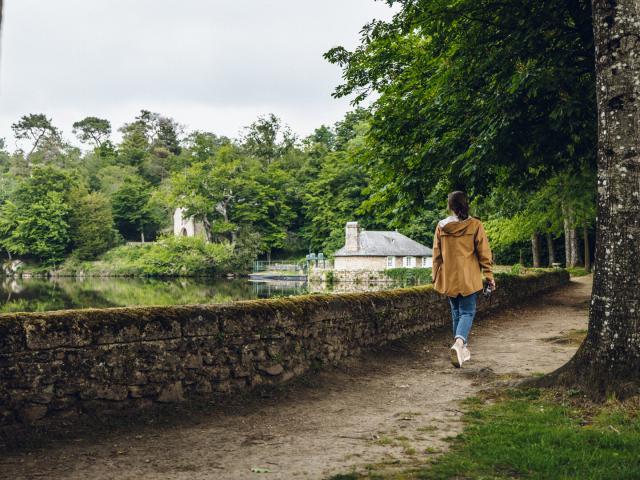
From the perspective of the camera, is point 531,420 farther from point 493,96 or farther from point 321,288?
point 321,288

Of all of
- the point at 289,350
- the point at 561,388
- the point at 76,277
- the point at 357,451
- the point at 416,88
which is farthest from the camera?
the point at 76,277

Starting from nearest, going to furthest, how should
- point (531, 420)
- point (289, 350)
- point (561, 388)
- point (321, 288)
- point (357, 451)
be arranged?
1. point (357, 451)
2. point (531, 420)
3. point (561, 388)
4. point (289, 350)
5. point (321, 288)

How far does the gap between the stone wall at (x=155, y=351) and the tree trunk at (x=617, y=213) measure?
2701mm

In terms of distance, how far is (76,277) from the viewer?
2227 inches

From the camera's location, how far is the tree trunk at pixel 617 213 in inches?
186

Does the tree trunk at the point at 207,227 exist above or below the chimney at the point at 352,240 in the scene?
above

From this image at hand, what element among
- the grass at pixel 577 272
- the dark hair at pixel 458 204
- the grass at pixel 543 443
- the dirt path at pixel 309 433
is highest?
the dark hair at pixel 458 204

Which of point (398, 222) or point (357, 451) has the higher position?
point (398, 222)

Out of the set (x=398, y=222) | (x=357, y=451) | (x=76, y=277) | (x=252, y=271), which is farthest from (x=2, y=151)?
(x=357, y=451)

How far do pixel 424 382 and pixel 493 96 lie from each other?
4.35 meters

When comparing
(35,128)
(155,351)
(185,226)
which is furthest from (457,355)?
(35,128)

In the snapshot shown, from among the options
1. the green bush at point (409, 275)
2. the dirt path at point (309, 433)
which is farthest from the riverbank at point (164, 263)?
the dirt path at point (309, 433)

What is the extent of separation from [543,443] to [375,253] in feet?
149

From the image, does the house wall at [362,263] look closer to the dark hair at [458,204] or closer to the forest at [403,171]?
the forest at [403,171]
